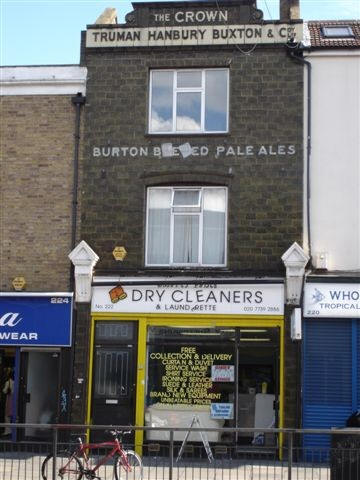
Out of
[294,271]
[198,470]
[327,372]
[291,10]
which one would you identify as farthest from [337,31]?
[198,470]

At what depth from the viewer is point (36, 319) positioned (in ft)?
55.4

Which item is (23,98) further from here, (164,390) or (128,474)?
(128,474)

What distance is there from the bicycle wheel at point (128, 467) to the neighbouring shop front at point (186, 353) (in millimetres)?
3894

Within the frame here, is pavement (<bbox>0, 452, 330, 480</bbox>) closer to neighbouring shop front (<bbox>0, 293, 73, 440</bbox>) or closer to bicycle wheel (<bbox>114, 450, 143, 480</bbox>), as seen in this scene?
bicycle wheel (<bbox>114, 450, 143, 480</bbox>)

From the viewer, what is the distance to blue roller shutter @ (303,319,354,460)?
52.2 feet

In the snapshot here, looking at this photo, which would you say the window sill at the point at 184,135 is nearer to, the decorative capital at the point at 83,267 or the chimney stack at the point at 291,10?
the decorative capital at the point at 83,267

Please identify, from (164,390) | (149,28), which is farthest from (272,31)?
(164,390)

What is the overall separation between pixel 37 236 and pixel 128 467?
22.6 ft

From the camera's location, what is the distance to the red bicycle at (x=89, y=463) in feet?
38.5

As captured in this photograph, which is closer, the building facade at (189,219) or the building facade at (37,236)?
the building facade at (189,219)

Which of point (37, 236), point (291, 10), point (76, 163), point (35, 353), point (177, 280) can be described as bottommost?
point (35, 353)

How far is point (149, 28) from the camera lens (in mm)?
17656

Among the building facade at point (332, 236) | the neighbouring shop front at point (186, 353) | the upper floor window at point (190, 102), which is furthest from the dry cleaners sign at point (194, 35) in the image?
the neighbouring shop front at point (186, 353)

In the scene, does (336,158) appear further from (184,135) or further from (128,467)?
(128,467)
